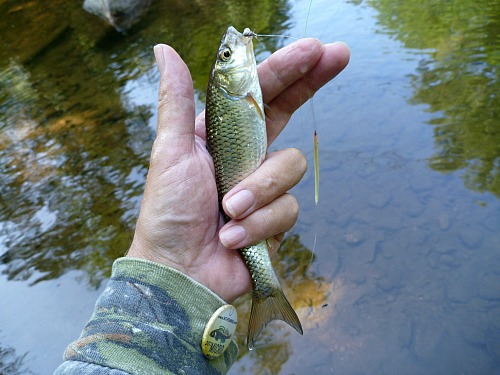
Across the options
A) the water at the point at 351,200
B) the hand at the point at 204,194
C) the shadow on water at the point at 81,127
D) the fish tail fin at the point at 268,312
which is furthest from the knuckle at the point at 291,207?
the shadow on water at the point at 81,127

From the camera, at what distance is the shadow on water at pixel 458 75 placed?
619 centimetres

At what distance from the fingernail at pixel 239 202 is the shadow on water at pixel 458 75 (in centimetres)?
421

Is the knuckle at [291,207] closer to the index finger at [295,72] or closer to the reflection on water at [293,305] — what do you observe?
the index finger at [295,72]

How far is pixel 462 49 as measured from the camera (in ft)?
27.8

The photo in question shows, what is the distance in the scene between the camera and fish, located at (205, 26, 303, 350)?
2.61 metres

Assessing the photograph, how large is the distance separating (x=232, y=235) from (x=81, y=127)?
7.90 metres

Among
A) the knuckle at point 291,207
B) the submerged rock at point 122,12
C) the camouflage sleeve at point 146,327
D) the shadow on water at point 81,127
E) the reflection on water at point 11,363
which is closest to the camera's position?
the camouflage sleeve at point 146,327

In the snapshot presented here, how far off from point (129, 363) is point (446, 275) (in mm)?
4018

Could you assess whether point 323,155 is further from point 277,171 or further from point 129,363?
point 129,363

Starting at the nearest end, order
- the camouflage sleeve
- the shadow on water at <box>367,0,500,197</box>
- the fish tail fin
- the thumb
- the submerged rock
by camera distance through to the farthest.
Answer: the camouflage sleeve → the thumb → the fish tail fin → the shadow on water at <box>367,0,500,197</box> → the submerged rock

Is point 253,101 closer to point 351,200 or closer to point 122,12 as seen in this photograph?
point 351,200

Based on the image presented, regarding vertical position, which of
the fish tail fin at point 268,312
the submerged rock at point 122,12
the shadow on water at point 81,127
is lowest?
the shadow on water at point 81,127

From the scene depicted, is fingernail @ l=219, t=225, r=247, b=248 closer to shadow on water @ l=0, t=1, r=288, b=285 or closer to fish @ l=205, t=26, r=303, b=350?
fish @ l=205, t=26, r=303, b=350

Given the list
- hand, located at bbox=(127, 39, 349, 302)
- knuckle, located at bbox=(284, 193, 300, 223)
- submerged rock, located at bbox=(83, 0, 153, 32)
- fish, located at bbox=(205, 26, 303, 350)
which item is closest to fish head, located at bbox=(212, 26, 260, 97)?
fish, located at bbox=(205, 26, 303, 350)
